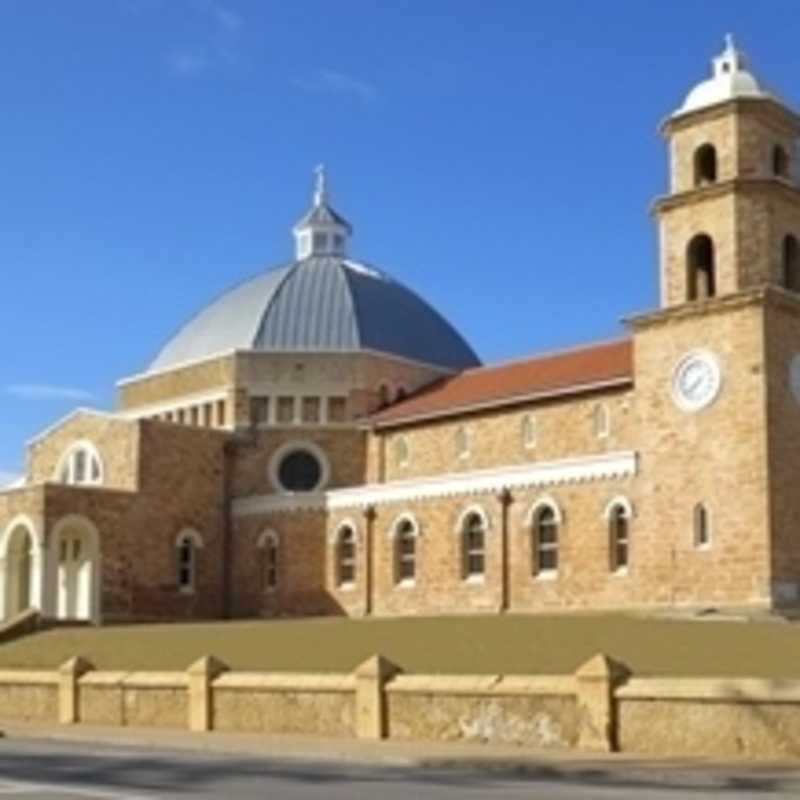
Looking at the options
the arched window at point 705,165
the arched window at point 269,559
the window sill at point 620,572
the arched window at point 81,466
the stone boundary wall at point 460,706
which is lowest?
the stone boundary wall at point 460,706

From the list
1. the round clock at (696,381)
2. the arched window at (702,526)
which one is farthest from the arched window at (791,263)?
the arched window at (702,526)

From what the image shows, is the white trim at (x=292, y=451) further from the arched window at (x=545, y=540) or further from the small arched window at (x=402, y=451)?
the arched window at (x=545, y=540)

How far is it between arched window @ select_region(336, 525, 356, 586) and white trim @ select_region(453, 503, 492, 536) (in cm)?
496

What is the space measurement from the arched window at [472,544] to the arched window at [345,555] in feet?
16.8

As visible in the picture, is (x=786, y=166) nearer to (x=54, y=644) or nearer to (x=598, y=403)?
(x=598, y=403)

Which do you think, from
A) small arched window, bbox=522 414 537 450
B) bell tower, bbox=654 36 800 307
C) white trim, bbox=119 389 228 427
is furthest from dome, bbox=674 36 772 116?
white trim, bbox=119 389 228 427

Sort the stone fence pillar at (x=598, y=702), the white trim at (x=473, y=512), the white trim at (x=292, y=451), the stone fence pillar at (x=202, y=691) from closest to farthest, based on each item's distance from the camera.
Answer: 1. the stone fence pillar at (x=598, y=702)
2. the stone fence pillar at (x=202, y=691)
3. the white trim at (x=473, y=512)
4. the white trim at (x=292, y=451)

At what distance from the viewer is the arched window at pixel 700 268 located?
39.9 metres

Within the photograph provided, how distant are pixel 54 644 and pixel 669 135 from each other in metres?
21.0

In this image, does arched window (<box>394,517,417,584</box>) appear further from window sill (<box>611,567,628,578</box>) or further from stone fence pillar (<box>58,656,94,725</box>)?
stone fence pillar (<box>58,656,94,725</box>)

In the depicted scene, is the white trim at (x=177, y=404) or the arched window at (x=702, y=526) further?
the white trim at (x=177, y=404)

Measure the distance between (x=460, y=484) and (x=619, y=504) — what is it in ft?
20.1

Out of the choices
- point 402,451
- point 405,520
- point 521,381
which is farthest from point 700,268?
point 402,451

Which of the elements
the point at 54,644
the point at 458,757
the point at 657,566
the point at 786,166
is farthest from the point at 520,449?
the point at 458,757
